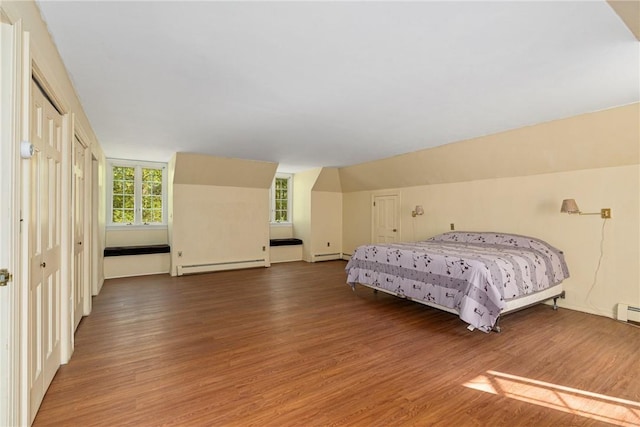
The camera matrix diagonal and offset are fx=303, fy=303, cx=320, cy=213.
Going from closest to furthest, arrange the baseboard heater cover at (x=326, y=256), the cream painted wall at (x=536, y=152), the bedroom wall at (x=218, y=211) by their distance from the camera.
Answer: the cream painted wall at (x=536, y=152) → the bedroom wall at (x=218, y=211) → the baseboard heater cover at (x=326, y=256)

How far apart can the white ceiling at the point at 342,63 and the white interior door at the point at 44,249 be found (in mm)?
543

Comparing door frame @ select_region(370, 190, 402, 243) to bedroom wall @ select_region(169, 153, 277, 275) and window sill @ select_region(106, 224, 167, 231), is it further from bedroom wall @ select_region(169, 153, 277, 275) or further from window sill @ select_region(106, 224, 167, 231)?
window sill @ select_region(106, 224, 167, 231)

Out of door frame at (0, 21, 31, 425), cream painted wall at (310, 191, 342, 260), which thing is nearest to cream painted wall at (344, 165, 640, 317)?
cream painted wall at (310, 191, 342, 260)

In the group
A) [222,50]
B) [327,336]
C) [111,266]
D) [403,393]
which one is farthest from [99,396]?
[111,266]

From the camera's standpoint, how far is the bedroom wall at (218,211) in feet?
19.1

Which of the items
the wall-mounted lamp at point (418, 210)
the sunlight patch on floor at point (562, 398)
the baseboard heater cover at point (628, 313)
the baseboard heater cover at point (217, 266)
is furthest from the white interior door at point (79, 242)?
the baseboard heater cover at point (628, 313)

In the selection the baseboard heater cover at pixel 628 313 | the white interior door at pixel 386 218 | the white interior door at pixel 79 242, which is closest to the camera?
the white interior door at pixel 79 242

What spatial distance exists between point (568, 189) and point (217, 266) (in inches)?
237

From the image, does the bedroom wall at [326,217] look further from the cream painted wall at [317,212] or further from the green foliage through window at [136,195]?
the green foliage through window at [136,195]

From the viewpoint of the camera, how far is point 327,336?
9.96 feet

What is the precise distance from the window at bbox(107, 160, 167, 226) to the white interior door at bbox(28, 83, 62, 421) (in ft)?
14.0

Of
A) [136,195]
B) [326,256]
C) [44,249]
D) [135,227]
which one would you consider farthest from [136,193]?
[44,249]

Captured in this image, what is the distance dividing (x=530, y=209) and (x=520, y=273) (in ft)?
4.88

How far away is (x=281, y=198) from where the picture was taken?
802 centimetres
